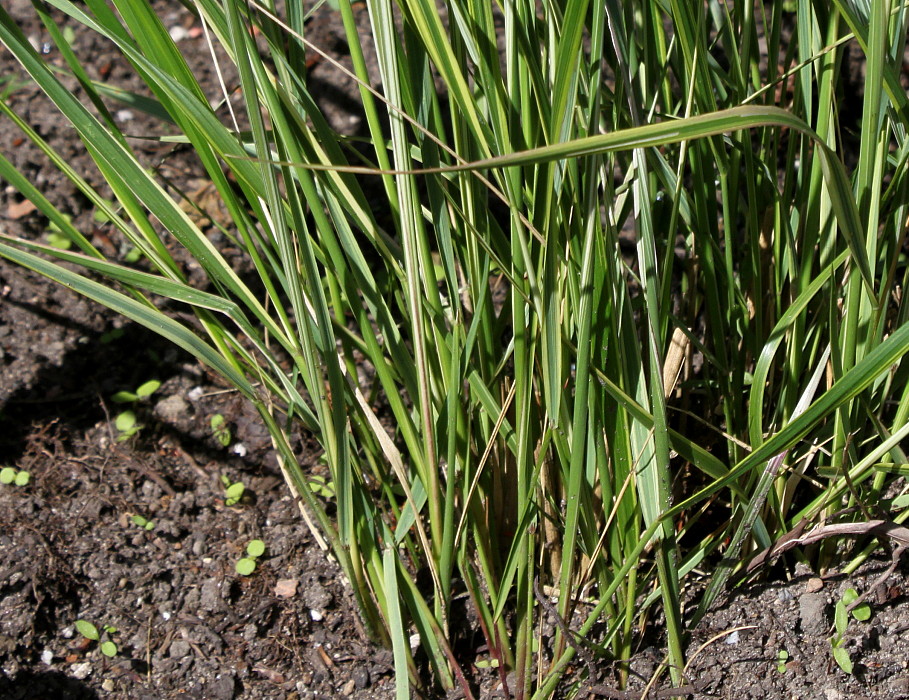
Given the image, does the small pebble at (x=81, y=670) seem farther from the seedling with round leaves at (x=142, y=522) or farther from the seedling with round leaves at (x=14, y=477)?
the seedling with round leaves at (x=14, y=477)

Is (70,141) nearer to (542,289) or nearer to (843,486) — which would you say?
(542,289)

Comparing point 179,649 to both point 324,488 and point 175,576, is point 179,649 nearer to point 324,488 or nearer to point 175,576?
point 175,576

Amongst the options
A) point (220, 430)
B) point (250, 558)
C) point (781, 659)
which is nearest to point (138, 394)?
point (220, 430)

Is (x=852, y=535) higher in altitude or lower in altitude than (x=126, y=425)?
lower

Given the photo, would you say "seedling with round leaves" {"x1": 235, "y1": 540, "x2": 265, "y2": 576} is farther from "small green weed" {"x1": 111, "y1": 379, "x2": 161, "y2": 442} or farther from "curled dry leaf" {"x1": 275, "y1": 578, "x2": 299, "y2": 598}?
"small green weed" {"x1": 111, "y1": 379, "x2": 161, "y2": 442}

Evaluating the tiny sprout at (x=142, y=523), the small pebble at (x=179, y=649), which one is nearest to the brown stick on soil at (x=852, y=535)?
the small pebble at (x=179, y=649)

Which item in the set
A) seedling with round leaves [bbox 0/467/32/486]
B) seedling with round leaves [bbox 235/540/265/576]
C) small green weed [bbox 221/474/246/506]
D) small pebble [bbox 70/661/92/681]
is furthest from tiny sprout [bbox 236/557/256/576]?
seedling with round leaves [bbox 0/467/32/486]

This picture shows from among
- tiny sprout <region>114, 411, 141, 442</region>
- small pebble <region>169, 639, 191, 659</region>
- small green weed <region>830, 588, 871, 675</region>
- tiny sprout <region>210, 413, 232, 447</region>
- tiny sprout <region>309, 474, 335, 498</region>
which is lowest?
small green weed <region>830, 588, 871, 675</region>
